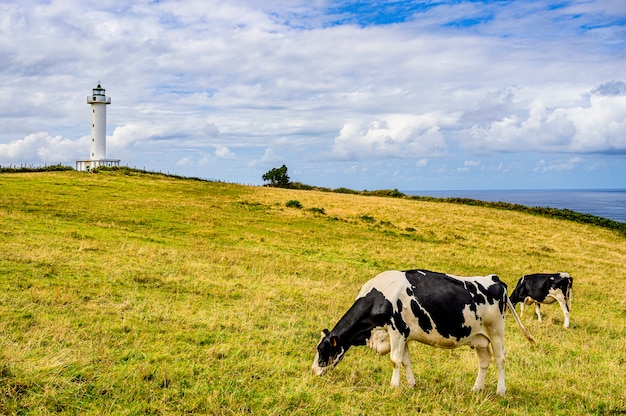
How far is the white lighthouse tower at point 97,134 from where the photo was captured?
256 ft

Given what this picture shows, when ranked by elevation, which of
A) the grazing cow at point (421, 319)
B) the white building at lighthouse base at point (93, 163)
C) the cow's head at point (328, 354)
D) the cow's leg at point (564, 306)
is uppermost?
the white building at lighthouse base at point (93, 163)

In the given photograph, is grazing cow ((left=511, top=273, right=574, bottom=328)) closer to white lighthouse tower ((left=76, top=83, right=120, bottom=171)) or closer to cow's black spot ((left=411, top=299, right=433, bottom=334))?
cow's black spot ((left=411, top=299, right=433, bottom=334))

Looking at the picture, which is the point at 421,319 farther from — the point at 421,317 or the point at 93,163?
the point at 93,163

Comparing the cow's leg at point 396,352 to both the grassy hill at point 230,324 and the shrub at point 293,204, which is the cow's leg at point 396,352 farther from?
the shrub at point 293,204

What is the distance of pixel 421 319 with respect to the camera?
8.83 meters

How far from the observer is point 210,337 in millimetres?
11109

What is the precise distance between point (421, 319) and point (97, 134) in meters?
79.9

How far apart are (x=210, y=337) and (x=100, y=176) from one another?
49598 mm

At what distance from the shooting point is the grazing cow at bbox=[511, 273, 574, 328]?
1661 centimetres

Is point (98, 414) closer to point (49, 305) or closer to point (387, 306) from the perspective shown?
point (387, 306)

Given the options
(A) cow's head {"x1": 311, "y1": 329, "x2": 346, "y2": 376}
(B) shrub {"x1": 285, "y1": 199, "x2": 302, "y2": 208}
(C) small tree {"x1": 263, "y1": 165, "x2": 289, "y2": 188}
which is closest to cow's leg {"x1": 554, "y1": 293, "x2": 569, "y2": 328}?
(A) cow's head {"x1": 311, "y1": 329, "x2": 346, "y2": 376}

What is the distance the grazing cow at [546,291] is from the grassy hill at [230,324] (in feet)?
2.05

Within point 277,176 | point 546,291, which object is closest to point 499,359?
point 546,291

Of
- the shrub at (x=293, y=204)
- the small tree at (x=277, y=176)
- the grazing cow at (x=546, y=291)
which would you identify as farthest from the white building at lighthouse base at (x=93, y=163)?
the grazing cow at (x=546, y=291)
